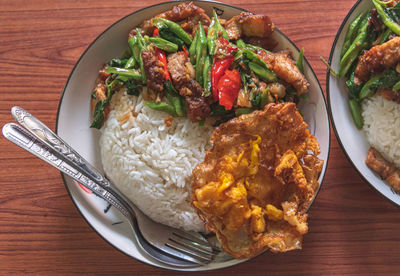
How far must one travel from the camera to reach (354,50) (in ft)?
8.66

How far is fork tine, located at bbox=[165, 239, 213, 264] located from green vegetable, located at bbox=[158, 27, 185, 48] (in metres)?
1.41

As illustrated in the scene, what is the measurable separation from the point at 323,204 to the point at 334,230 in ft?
0.70

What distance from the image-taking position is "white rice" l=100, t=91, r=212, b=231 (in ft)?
8.48

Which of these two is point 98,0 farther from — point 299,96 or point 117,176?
point 299,96

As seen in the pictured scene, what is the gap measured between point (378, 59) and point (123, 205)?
2017 mm

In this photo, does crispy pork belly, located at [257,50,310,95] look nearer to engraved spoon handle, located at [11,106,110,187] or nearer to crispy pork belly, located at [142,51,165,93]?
crispy pork belly, located at [142,51,165,93]

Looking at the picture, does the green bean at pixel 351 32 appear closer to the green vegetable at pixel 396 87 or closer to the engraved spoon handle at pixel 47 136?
the green vegetable at pixel 396 87

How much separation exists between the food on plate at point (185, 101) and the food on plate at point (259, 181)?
10 mm

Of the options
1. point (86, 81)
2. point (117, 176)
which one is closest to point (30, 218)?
point (117, 176)

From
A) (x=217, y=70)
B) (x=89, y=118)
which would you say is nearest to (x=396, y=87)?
(x=217, y=70)

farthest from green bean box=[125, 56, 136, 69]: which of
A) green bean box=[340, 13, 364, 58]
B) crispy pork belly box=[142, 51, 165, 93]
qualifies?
green bean box=[340, 13, 364, 58]

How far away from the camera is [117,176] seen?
267 cm

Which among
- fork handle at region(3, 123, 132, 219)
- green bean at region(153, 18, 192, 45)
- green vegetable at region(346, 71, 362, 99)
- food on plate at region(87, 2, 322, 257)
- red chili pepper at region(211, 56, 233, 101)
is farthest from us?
green vegetable at region(346, 71, 362, 99)

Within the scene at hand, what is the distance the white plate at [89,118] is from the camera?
8.45 ft
